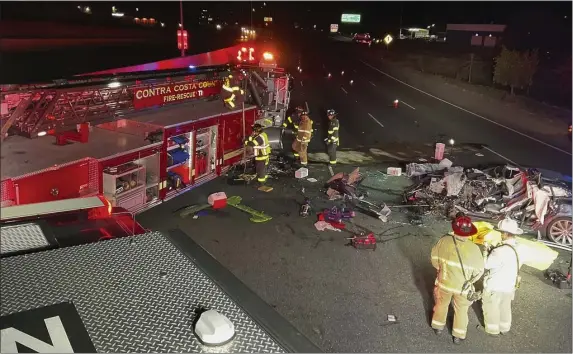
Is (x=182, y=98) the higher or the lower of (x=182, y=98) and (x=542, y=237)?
the higher

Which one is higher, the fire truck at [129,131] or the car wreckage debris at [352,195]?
the fire truck at [129,131]

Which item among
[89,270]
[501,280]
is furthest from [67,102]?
[501,280]

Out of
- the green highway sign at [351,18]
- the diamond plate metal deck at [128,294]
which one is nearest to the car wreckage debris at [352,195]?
the diamond plate metal deck at [128,294]

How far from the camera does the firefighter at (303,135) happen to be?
45.2 feet

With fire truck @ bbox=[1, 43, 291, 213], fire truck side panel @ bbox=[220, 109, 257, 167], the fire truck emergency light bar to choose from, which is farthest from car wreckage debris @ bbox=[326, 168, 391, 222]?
the fire truck emergency light bar

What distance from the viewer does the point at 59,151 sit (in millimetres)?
8242

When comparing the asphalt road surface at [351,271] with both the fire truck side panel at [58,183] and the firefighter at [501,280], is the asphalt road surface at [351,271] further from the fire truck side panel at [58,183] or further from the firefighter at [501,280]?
the fire truck side panel at [58,183]

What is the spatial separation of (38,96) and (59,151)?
1.06 meters

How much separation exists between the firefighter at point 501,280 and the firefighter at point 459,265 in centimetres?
30

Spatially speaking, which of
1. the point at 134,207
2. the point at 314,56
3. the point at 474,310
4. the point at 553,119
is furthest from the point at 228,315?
the point at 314,56

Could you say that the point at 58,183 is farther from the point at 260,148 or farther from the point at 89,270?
the point at 260,148

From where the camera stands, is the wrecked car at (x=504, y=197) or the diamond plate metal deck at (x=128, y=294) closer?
the diamond plate metal deck at (x=128, y=294)

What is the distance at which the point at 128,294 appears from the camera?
104 inches

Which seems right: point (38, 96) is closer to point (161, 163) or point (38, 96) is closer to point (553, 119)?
point (161, 163)
